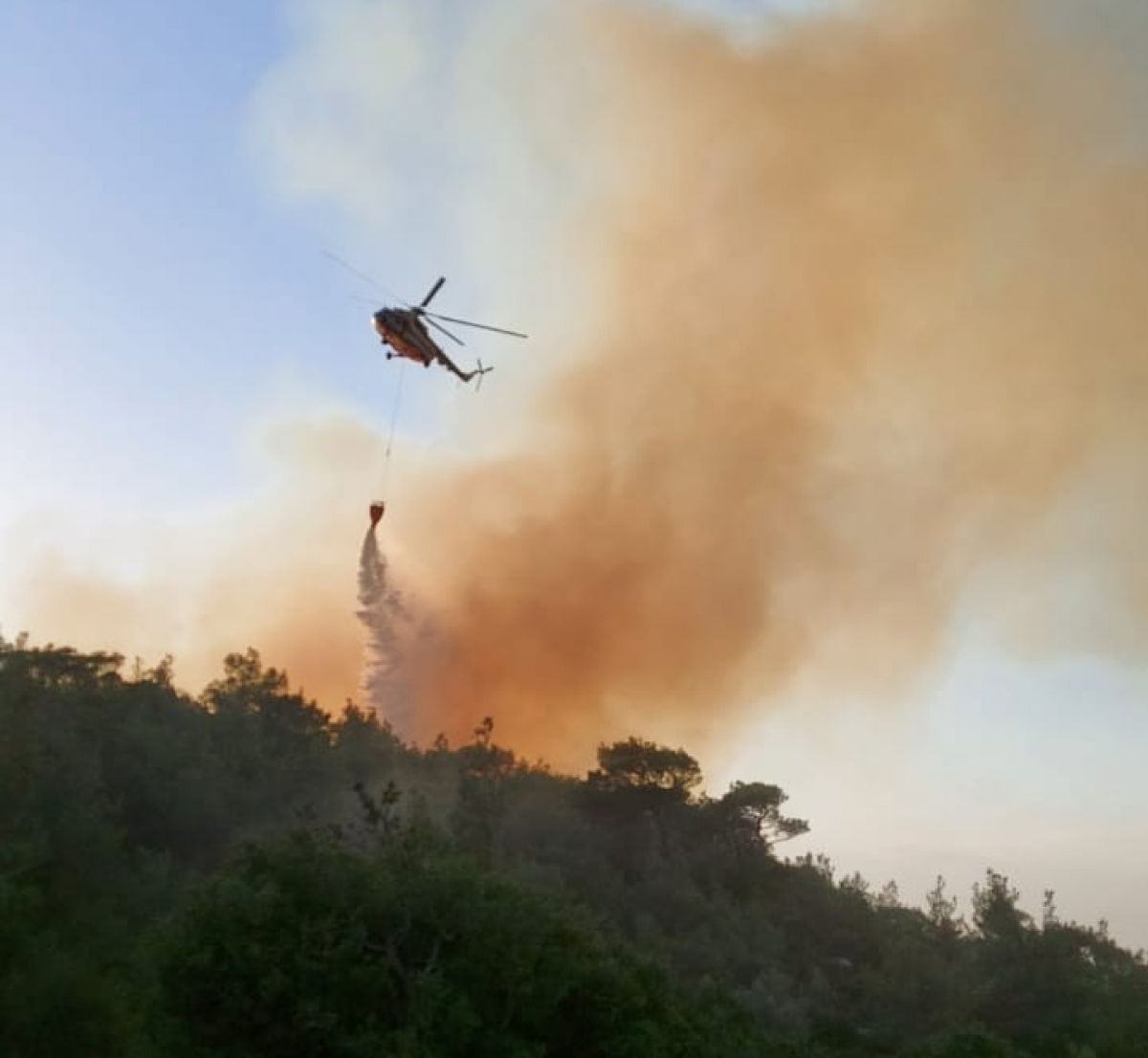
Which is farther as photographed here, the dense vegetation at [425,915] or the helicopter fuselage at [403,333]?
the helicopter fuselage at [403,333]

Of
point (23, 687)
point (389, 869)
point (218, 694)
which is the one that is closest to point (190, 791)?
point (23, 687)

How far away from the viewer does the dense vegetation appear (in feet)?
67.3

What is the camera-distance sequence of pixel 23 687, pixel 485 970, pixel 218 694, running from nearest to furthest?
pixel 485 970 < pixel 23 687 < pixel 218 694

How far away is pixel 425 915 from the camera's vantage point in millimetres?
21328

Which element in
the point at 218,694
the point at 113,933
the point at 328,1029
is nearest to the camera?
the point at 328,1029

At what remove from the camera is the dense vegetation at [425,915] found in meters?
20.5

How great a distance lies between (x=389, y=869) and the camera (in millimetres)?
22000

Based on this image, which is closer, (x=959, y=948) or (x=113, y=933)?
(x=113, y=933)

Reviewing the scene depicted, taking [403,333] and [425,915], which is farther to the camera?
[403,333]

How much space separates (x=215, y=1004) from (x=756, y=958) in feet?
122

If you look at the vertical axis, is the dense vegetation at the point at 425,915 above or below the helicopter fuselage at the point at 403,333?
below

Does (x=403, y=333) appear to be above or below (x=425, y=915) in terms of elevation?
above

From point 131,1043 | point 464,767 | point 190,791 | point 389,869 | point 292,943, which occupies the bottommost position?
point 131,1043

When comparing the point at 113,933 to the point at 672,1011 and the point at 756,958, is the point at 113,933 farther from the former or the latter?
the point at 756,958
